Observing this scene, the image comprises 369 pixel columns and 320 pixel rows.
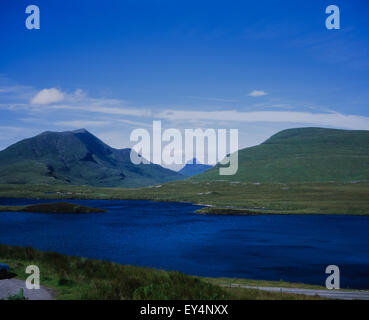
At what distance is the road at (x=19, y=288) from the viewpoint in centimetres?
2309

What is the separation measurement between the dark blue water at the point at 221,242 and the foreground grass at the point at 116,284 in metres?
21.3

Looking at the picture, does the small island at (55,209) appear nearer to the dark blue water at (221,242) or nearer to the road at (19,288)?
the dark blue water at (221,242)

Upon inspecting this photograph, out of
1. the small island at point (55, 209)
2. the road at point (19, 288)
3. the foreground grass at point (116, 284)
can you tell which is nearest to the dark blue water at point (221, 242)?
the small island at point (55, 209)

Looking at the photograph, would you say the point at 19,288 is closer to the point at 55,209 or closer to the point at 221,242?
the point at 221,242

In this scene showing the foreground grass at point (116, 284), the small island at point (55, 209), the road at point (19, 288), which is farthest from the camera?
the small island at point (55, 209)

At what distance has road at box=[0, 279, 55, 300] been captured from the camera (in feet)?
75.8

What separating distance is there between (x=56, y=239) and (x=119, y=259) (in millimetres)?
27275

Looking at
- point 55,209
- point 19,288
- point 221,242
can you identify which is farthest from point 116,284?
point 55,209

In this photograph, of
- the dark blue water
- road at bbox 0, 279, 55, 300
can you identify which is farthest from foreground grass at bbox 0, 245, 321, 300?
the dark blue water

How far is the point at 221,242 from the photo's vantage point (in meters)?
78.6

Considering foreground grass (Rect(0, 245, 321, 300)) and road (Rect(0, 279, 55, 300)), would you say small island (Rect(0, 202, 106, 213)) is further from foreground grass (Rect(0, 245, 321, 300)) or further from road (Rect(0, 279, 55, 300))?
road (Rect(0, 279, 55, 300))

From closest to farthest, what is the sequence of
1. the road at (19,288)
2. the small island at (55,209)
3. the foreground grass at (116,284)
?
the road at (19,288) < the foreground grass at (116,284) < the small island at (55,209)
